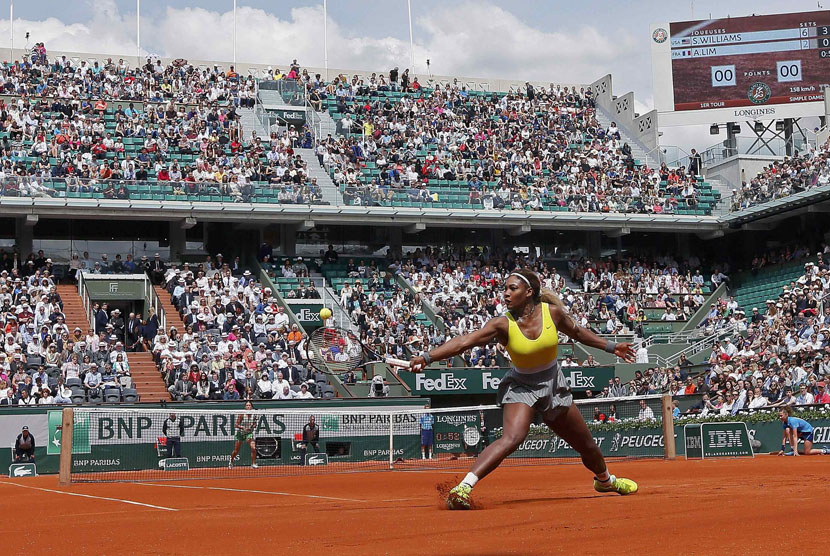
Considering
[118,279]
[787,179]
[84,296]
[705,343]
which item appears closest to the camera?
[84,296]

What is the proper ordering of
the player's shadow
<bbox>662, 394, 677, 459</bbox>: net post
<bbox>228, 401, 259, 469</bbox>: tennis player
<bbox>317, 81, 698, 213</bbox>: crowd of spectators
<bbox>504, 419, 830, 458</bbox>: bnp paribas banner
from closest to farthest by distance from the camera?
the player's shadow → <bbox>662, 394, 677, 459</bbox>: net post → <bbox>504, 419, 830, 458</bbox>: bnp paribas banner → <bbox>228, 401, 259, 469</bbox>: tennis player → <bbox>317, 81, 698, 213</bbox>: crowd of spectators

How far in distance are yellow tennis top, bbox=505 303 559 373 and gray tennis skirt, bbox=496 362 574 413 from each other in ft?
0.22

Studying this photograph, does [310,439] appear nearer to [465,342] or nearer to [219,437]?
[219,437]

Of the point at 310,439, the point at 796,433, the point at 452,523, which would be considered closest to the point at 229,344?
the point at 310,439

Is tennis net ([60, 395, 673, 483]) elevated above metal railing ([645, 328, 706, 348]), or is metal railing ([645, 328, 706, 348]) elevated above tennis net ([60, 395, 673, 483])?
metal railing ([645, 328, 706, 348])

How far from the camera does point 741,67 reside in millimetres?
43750

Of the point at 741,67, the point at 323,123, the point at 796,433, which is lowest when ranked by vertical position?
the point at 796,433

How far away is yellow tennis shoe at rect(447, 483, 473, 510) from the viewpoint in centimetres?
880

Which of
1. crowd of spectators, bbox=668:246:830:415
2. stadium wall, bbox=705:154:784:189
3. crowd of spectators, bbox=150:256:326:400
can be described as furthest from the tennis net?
stadium wall, bbox=705:154:784:189

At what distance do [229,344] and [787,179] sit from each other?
21.5m

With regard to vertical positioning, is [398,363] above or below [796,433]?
above

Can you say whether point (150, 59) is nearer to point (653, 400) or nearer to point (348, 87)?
point (348, 87)

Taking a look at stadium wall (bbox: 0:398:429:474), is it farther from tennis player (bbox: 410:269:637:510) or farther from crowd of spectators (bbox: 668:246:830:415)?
tennis player (bbox: 410:269:637:510)

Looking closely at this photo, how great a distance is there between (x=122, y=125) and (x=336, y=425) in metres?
17.9
